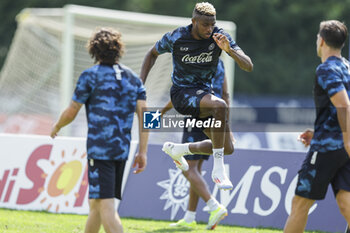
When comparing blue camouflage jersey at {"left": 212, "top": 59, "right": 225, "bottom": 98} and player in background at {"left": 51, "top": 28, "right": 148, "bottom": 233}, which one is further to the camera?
blue camouflage jersey at {"left": 212, "top": 59, "right": 225, "bottom": 98}

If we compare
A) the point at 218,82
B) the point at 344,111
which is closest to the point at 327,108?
the point at 344,111

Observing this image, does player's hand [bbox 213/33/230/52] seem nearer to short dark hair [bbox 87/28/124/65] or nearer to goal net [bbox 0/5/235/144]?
short dark hair [bbox 87/28/124/65]

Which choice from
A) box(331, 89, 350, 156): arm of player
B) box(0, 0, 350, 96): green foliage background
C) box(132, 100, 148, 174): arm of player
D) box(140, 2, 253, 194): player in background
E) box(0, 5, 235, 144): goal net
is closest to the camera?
box(331, 89, 350, 156): arm of player

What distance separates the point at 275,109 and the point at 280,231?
21.9m

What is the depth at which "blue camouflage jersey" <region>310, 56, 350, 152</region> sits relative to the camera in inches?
212

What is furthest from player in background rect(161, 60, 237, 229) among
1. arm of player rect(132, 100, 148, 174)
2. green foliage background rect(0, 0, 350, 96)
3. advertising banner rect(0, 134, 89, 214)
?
green foliage background rect(0, 0, 350, 96)

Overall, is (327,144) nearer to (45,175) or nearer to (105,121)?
(105,121)

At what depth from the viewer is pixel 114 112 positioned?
5.57 metres

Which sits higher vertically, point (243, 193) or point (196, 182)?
point (196, 182)

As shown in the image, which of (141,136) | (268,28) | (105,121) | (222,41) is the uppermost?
(268,28)

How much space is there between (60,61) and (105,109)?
12.0m

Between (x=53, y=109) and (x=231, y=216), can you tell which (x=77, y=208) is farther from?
(x=53, y=109)

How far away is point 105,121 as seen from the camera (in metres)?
5.54

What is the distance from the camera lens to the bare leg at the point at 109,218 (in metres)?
5.49
